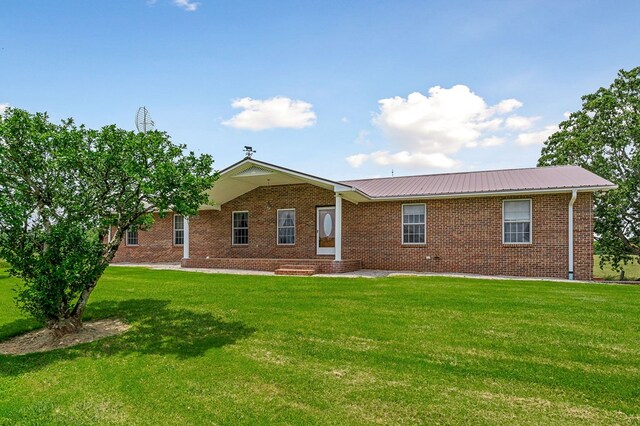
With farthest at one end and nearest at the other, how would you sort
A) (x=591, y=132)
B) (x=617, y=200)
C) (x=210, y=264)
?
1. (x=591, y=132)
2. (x=617, y=200)
3. (x=210, y=264)

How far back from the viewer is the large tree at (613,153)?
2080cm

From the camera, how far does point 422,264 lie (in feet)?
49.0

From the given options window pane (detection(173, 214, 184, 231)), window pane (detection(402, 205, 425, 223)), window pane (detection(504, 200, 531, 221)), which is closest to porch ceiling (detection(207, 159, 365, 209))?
window pane (detection(402, 205, 425, 223))

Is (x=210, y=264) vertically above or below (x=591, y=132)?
below

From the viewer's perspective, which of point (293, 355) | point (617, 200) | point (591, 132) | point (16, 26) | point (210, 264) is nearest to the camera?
point (293, 355)

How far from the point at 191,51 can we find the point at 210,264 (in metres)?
8.41

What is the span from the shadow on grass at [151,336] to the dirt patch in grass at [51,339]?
0.23 meters

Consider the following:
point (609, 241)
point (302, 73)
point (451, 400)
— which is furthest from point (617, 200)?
point (451, 400)

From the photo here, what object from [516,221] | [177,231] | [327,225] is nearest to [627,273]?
[516,221]

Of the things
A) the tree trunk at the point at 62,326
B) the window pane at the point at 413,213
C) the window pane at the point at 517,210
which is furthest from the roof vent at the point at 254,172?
the tree trunk at the point at 62,326

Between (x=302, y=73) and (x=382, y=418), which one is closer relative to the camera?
(x=382, y=418)

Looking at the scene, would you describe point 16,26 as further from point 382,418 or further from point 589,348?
point 589,348

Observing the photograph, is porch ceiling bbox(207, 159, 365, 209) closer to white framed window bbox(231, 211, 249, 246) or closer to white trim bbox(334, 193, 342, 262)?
white trim bbox(334, 193, 342, 262)

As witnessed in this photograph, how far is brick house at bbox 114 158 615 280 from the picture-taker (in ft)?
43.7
